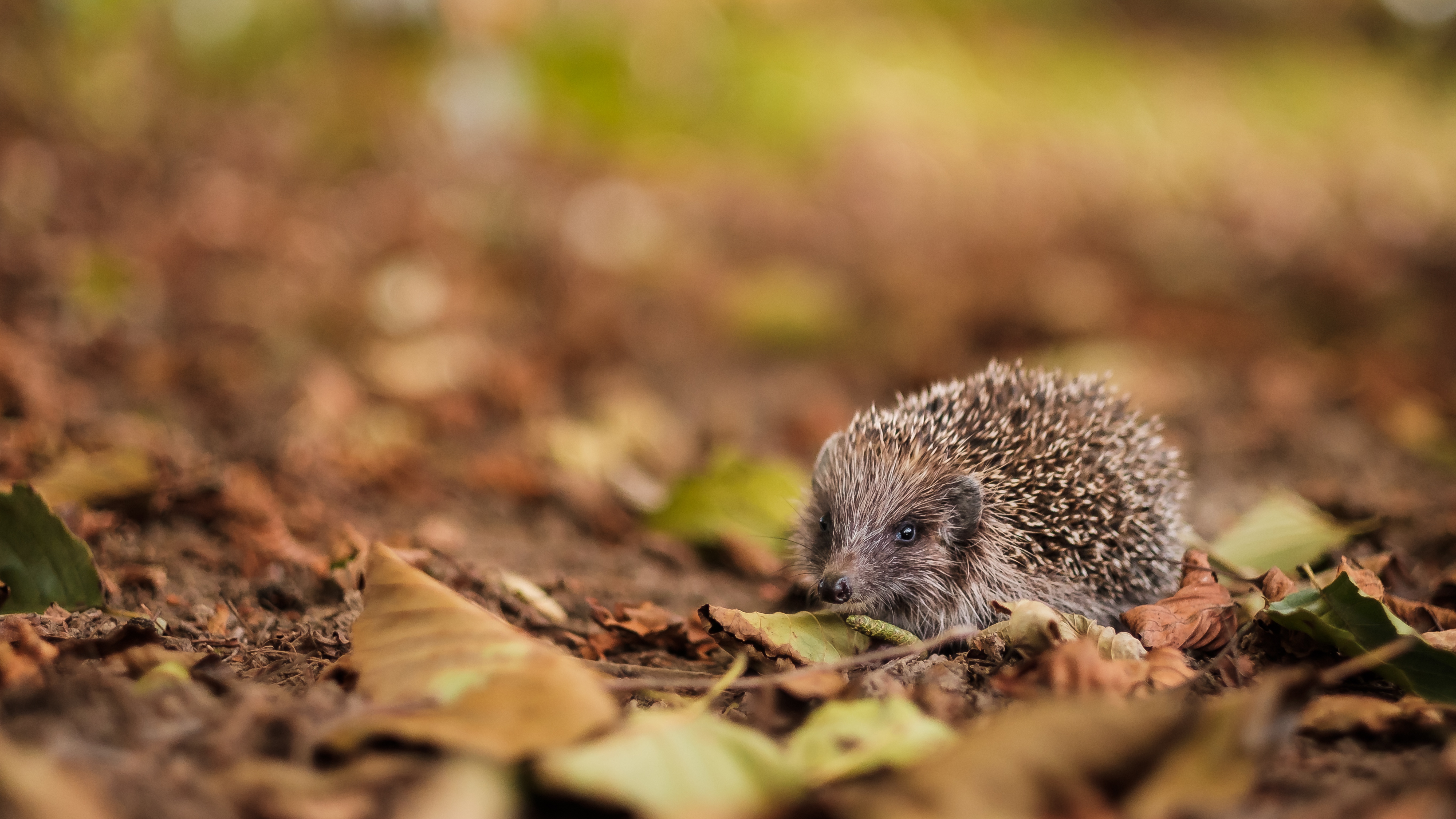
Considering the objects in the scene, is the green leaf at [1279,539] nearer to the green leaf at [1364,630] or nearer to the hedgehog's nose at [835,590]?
the green leaf at [1364,630]

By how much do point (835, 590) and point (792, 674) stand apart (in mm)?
1024

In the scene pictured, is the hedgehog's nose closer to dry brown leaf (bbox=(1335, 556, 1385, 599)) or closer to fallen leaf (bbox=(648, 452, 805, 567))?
fallen leaf (bbox=(648, 452, 805, 567))

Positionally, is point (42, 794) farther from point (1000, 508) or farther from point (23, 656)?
point (1000, 508)

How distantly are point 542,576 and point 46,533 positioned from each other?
1.76 meters

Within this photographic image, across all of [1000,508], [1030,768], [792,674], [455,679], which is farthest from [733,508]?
[1030,768]

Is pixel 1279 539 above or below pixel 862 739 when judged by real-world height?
above

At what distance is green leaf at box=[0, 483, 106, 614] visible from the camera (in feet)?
10.0

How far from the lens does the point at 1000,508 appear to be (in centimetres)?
403

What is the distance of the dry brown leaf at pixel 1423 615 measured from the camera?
333cm

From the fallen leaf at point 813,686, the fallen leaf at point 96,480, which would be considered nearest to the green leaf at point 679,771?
the fallen leaf at point 813,686

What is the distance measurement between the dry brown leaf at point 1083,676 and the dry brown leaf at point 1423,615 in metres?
1.10

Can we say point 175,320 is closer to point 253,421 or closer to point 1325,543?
point 253,421

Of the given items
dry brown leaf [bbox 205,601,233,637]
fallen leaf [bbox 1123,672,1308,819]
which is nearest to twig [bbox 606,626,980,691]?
fallen leaf [bbox 1123,672,1308,819]

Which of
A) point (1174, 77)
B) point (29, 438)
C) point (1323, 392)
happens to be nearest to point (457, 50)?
point (29, 438)
